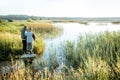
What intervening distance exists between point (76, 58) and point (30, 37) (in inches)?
153

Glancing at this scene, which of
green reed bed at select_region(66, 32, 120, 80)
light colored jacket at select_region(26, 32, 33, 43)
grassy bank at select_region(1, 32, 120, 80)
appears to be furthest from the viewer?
light colored jacket at select_region(26, 32, 33, 43)

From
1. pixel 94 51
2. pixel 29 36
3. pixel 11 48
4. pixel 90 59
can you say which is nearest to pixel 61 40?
pixel 11 48

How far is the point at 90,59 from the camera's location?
8.62 m

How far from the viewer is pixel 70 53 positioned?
13.4m

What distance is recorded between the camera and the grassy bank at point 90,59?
25.1ft

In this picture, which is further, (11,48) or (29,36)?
(11,48)

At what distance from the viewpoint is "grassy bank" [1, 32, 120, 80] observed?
765cm

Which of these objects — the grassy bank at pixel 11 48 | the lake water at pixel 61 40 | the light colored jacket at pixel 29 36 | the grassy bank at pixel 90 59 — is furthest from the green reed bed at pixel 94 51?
the grassy bank at pixel 11 48

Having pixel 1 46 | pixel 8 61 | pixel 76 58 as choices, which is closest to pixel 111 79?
pixel 76 58

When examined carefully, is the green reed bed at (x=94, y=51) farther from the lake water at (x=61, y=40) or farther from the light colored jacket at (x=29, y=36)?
the light colored jacket at (x=29, y=36)

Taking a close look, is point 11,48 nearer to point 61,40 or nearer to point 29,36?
point 29,36

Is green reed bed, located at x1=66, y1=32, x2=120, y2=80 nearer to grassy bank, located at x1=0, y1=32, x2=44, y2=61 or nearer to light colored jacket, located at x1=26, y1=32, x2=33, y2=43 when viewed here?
light colored jacket, located at x1=26, y1=32, x2=33, y2=43

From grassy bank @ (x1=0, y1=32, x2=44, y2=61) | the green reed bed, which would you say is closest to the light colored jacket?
grassy bank @ (x1=0, y1=32, x2=44, y2=61)

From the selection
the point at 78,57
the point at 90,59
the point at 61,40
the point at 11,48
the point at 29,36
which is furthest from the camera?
the point at 61,40
